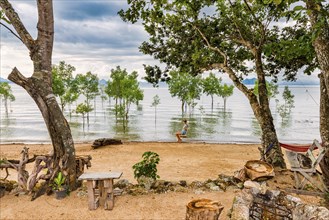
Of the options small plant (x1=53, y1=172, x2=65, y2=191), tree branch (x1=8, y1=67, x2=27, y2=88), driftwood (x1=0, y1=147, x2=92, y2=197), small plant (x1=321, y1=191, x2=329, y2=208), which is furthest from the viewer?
driftwood (x1=0, y1=147, x2=92, y2=197)

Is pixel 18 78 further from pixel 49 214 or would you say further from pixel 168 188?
pixel 168 188

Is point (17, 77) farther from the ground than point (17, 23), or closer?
closer

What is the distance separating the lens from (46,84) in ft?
26.3

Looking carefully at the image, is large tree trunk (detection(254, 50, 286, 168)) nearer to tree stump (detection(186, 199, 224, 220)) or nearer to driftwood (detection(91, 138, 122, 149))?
tree stump (detection(186, 199, 224, 220))

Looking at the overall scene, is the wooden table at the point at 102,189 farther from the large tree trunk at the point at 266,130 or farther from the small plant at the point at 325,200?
the large tree trunk at the point at 266,130

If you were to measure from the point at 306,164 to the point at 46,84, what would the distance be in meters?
8.65

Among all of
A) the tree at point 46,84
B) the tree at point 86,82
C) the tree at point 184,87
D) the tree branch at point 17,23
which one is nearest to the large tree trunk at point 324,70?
the tree at point 46,84

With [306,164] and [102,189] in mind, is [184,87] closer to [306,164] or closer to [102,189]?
[306,164]

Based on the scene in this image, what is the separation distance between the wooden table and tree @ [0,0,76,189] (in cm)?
136

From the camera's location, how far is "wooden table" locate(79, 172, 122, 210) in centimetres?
694

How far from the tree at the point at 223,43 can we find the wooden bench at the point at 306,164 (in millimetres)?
1994

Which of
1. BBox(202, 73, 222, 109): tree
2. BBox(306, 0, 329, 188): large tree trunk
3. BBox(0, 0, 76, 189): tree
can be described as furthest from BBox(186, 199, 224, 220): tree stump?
BBox(202, 73, 222, 109): tree

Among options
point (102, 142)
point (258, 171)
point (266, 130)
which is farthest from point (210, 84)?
point (258, 171)

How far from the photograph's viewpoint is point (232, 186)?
28.3 ft
